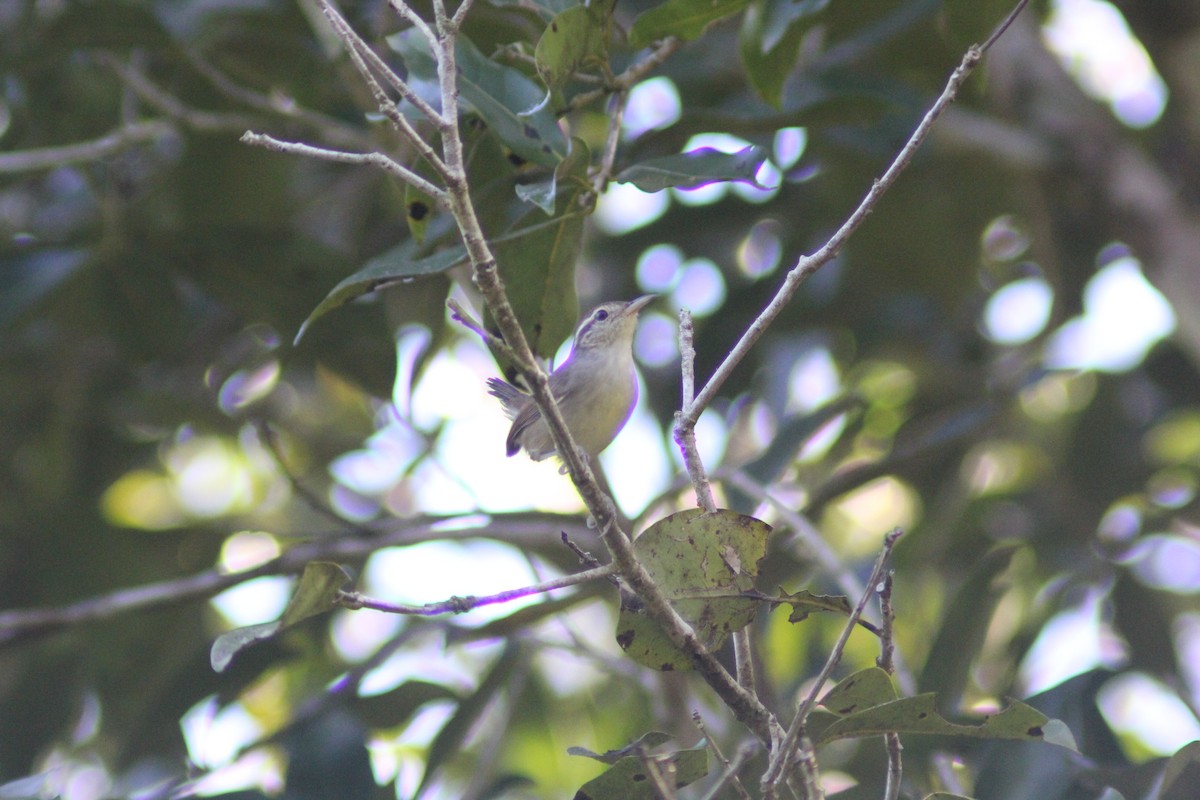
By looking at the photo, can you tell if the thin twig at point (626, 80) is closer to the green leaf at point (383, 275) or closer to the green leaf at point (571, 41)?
the green leaf at point (571, 41)

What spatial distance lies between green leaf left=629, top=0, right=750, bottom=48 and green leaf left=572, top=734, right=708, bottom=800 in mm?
1752

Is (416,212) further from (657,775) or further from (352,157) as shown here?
(657,775)

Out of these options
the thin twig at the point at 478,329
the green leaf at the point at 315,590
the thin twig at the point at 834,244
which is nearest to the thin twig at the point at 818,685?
the thin twig at the point at 834,244

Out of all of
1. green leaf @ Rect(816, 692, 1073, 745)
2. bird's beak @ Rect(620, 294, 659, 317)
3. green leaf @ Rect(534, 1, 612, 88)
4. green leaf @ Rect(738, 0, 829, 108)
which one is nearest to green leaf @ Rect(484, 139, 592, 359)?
green leaf @ Rect(534, 1, 612, 88)

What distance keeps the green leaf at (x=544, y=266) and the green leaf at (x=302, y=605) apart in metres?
1.09

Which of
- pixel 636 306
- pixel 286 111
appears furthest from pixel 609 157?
pixel 636 306

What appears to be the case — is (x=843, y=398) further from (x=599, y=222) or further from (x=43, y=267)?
(x=43, y=267)

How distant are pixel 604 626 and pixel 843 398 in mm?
2852

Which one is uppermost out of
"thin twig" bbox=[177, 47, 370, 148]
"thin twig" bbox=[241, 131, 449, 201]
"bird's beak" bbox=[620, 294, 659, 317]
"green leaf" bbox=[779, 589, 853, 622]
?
"thin twig" bbox=[177, 47, 370, 148]

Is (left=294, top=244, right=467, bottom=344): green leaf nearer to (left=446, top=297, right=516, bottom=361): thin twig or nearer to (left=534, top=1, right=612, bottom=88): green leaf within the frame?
(left=534, top=1, right=612, bottom=88): green leaf

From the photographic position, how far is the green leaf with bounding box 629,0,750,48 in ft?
9.98

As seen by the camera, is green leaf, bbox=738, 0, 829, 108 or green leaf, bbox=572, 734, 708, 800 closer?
green leaf, bbox=572, 734, 708, 800

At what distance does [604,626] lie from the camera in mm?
7195

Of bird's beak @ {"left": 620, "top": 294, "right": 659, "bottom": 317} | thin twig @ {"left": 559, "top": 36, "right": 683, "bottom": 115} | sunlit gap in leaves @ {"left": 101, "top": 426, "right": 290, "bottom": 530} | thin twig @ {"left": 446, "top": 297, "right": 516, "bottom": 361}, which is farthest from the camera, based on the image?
sunlit gap in leaves @ {"left": 101, "top": 426, "right": 290, "bottom": 530}
